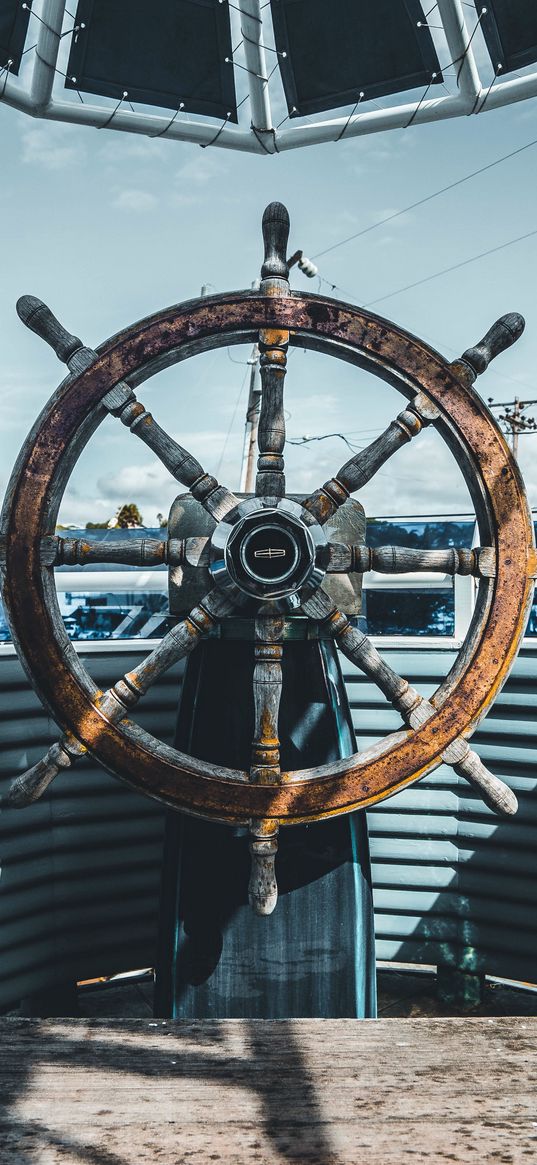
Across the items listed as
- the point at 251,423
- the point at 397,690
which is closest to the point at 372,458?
the point at 397,690

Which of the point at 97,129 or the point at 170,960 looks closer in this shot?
the point at 170,960

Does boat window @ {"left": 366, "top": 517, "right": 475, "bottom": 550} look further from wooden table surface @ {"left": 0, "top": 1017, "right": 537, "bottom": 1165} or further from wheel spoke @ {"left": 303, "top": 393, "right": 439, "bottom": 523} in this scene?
wooden table surface @ {"left": 0, "top": 1017, "right": 537, "bottom": 1165}

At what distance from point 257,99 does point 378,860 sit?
107 inches

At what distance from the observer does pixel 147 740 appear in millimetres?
1634

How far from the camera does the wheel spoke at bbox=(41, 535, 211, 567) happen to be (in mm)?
1636

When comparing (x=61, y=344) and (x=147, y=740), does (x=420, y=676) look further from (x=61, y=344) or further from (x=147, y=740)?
(x=61, y=344)

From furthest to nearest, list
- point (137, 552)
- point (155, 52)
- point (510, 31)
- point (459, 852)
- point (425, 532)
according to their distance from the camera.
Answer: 1. point (425, 532)
2. point (155, 52)
3. point (510, 31)
4. point (459, 852)
5. point (137, 552)

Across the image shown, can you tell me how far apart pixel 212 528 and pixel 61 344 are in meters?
0.49

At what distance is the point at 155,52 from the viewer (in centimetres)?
301

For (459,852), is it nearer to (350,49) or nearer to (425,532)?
(425,532)

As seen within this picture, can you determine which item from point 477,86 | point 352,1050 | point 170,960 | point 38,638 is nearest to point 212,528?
point 38,638

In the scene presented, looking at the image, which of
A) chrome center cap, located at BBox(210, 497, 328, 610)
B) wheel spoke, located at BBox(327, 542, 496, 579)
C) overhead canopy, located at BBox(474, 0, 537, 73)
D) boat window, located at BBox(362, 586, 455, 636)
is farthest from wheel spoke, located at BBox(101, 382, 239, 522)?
overhead canopy, located at BBox(474, 0, 537, 73)

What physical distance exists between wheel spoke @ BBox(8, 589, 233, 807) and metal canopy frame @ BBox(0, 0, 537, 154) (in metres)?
2.34

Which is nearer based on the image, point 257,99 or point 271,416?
point 271,416
